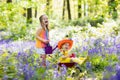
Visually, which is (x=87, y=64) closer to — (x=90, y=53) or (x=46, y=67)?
(x=46, y=67)

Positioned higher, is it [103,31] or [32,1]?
[32,1]

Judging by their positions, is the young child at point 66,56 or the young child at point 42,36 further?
the young child at point 42,36

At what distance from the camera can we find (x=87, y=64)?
685 cm

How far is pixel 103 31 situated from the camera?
14.9m

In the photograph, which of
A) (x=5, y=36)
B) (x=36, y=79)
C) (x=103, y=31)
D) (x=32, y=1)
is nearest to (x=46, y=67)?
(x=36, y=79)

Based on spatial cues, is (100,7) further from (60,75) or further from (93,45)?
(60,75)

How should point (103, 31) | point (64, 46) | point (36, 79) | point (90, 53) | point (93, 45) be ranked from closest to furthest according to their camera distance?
point (36, 79) < point (64, 46) < point (90, 53) < point (93, 45) < point (103, 31)

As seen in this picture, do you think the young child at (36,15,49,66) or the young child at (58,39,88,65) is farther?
the young child at (36,15,49,66)

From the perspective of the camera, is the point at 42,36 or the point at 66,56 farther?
the point at 42,36

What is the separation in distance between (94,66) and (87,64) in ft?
3.35

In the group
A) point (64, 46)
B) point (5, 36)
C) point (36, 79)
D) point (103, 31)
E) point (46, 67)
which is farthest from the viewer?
point (5, 36)

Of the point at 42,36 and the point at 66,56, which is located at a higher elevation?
the point at 42,36

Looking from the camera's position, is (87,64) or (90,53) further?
(90,53)

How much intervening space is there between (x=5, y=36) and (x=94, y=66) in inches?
460
